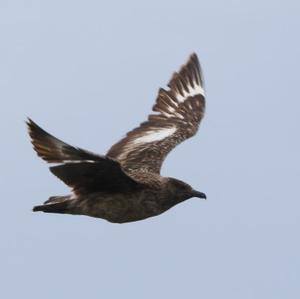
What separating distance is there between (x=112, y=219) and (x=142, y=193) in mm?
495

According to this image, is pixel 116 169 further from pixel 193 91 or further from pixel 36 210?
pixel 193 91

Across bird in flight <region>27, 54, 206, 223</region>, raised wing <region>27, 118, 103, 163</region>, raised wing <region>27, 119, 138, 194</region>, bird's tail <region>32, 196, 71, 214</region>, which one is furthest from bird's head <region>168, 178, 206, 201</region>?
raised wing <region>27, 118, 103, 163</region>

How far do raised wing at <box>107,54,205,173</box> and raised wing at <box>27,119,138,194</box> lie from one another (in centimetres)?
171

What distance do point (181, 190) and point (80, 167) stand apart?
204 centimetres

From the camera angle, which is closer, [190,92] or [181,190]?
[181,190]

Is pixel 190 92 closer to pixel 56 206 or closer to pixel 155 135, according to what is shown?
pixel 155 135

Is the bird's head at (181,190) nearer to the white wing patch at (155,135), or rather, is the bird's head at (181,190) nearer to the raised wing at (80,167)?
the raised wing at (80,167)

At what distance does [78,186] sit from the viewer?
14.2m

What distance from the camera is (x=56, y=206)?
568 inches

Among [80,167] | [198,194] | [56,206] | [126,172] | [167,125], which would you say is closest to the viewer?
[80,167]

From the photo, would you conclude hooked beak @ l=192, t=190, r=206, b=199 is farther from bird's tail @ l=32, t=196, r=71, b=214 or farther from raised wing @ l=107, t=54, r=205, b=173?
bird's tail @ l=32, t=196, r=71, b=214

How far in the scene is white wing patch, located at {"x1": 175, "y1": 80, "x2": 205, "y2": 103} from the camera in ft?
62.8

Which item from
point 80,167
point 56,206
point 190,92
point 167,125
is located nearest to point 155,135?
point 167,125

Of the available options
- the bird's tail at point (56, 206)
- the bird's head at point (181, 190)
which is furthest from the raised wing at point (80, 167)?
the bird's head at point (181, 190)
